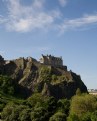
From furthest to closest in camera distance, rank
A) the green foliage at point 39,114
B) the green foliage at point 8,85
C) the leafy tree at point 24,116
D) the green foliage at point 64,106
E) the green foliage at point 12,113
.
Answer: the green foliage at point 8,85, the green foliage at point 64,106, the green foliage at point 12,113, the leafy tree at point 24,116, the green foliage at point 39,114

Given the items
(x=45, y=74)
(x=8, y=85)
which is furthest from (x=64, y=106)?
(x=45, y=74)

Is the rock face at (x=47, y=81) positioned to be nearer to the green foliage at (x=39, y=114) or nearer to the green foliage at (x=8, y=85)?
the green foliage at (x=8, y=85)

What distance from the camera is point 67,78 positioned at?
19675 centimetres

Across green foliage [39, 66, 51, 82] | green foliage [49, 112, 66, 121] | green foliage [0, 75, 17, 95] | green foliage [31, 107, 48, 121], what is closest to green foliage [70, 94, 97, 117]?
green foliage [49, 112, 66, 121]

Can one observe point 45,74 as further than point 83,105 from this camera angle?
Yes

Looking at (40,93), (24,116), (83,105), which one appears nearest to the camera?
(24,116)

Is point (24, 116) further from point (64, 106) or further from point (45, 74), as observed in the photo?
point (45, 74)

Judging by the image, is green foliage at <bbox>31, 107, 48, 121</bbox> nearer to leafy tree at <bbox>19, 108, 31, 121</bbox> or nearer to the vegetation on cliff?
the vegetation on cliff

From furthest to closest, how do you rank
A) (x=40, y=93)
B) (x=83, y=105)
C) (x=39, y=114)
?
(x=40, y=93) < (x=83, y=105) < (x=39, y=114)

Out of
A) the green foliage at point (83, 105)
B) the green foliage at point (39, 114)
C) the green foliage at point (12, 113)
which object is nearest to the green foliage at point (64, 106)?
the green foliage at point (83, 105)

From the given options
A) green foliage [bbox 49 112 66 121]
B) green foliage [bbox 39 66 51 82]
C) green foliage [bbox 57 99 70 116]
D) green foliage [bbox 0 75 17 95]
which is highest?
green foliage [bbox 39 66 51 82]

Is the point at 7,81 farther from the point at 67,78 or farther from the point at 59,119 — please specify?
the point at 59,119

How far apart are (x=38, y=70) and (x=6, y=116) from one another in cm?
9116

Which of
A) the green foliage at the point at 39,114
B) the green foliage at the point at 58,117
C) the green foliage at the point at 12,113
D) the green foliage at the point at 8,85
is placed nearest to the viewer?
the green foliage at the point at 58,117
